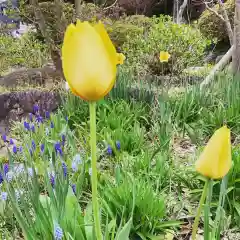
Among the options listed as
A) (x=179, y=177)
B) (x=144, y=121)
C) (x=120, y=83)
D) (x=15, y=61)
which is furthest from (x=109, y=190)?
(x=15, y=61)

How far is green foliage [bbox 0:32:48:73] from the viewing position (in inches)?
358

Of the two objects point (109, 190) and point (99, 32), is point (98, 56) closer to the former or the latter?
point (99, 32)

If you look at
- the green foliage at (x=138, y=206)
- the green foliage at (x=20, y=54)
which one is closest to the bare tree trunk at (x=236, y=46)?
the green foliage at (x=138, y=206)

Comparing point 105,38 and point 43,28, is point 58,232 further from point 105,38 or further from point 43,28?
point 43,28

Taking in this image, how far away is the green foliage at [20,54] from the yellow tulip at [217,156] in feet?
27.8

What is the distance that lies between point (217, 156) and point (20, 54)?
30.4 ft

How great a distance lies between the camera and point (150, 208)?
1622mm

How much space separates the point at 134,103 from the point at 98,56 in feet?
8.50

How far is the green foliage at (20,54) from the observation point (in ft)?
29.8

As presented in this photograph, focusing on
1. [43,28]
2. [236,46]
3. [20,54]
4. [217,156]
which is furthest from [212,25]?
[217,156]

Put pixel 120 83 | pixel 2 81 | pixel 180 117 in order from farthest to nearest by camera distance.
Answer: pixel 2 81
pixel 120 83
pixel 180 117

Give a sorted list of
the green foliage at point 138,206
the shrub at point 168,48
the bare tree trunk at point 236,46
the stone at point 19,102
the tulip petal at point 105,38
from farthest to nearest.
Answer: the shrub at point 168,48, the stone at point 19,102, the bare tree trunk at point 236,46, the green foliage at point 138,206, the tulip petal at point 105,38

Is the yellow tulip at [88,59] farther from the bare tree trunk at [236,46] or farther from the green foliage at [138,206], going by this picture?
the bare tree trunk at [236,46]

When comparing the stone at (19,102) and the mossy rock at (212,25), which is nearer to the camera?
the stone at (19,102)
